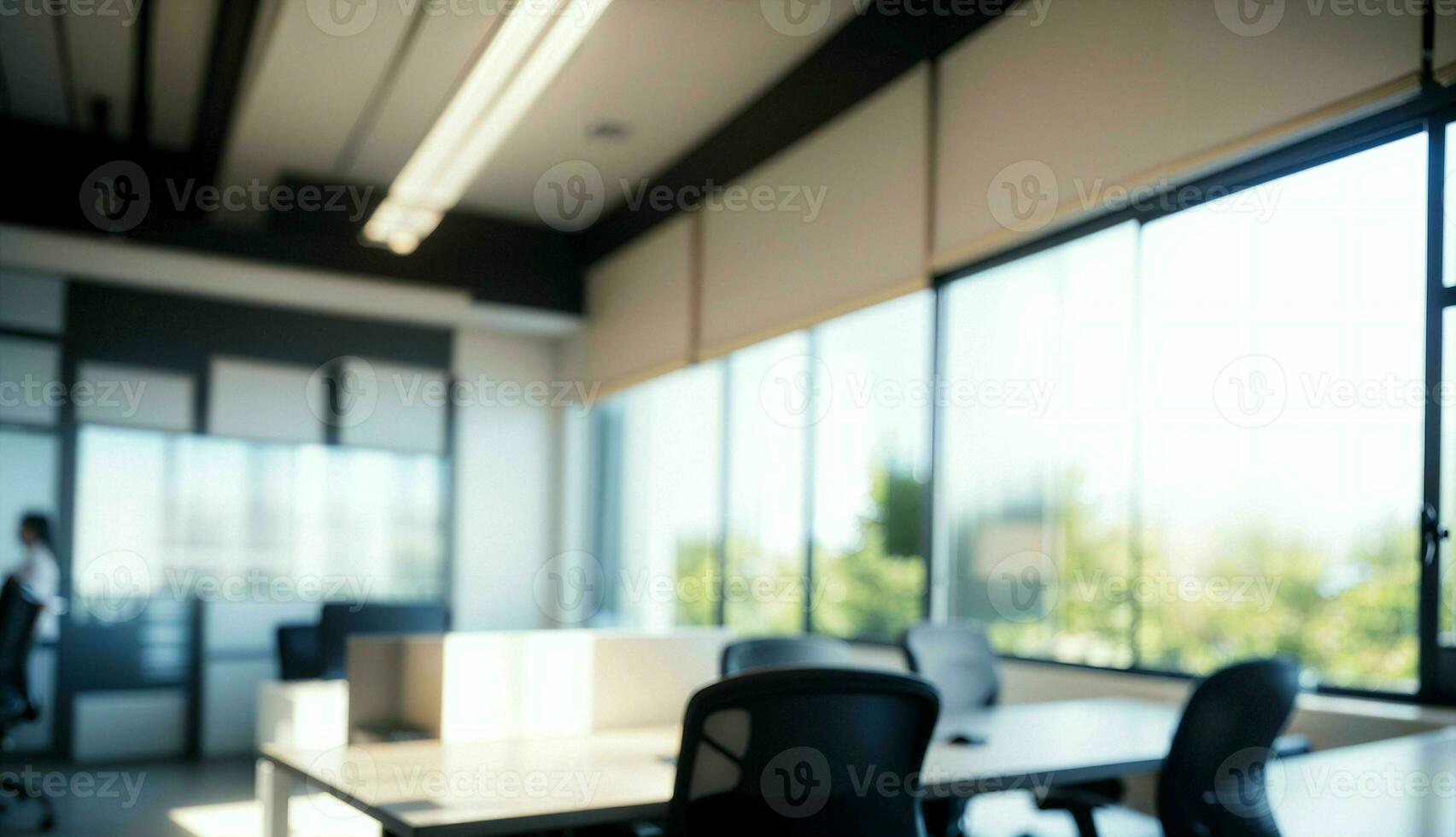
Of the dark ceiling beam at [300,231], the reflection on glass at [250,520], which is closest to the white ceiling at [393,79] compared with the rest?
the dark ceiling beam at [300,231]

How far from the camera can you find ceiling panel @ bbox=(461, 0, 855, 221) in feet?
16.7

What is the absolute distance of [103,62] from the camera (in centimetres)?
582

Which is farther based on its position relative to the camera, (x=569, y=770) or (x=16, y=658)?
(x=16, y=658)

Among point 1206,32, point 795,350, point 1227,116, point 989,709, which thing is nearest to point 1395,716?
point 989,709

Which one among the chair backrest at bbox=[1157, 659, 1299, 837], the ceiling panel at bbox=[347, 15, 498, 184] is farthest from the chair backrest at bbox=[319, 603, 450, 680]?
the chair backrest at bbox=[1157, 659, 1299, 837]

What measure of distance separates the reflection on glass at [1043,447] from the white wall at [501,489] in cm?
421

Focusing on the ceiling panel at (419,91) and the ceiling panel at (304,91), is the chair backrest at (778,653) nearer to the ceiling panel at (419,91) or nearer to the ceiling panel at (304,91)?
the ceiling panel at (419,91)

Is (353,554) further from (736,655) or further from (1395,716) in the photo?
(1395,716)

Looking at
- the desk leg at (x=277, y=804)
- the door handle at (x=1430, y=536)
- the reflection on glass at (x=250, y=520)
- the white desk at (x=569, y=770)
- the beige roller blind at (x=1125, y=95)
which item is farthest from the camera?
the reflection on glass at (x=250, y=520)

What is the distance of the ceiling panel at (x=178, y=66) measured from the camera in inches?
208

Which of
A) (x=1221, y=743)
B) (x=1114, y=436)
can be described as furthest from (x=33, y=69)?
(x=1221, y=743)

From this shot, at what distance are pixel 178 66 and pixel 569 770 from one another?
480 cm

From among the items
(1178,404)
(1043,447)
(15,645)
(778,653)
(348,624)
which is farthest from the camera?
(348,624)

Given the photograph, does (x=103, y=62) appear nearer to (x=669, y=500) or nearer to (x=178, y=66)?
(x=178, y=66)
